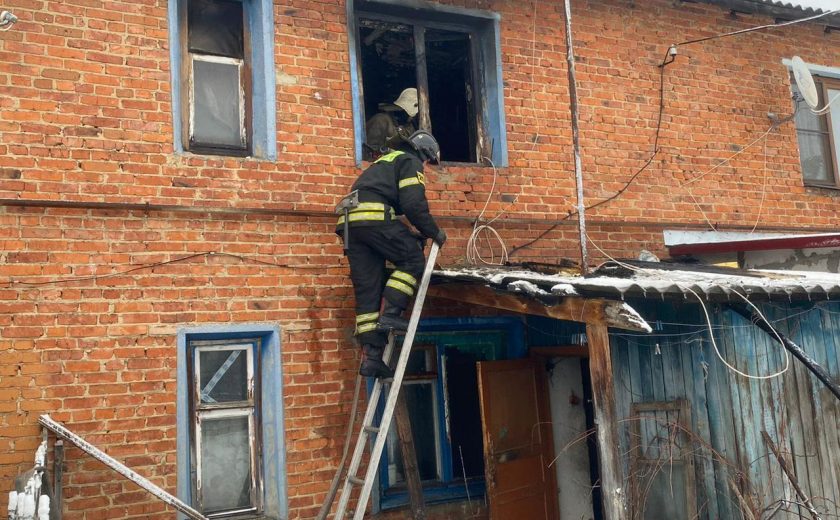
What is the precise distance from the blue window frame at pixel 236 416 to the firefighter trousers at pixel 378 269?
32.3 inches

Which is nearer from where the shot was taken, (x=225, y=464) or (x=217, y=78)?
(x=225, y=464)

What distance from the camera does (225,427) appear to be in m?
5.75

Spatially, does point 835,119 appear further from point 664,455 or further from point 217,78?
point 217,78

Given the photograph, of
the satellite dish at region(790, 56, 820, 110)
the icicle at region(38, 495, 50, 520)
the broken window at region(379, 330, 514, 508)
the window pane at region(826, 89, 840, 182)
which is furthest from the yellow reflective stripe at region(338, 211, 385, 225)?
the window pane at region(826, 89, 840, 182)

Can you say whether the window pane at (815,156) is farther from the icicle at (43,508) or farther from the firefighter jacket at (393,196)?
the icicle at (43,508)

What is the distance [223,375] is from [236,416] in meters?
0.34

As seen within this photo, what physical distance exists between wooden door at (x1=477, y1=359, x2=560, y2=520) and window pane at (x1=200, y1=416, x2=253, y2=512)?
1969mm

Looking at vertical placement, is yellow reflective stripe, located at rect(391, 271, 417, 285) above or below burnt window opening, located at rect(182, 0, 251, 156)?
below

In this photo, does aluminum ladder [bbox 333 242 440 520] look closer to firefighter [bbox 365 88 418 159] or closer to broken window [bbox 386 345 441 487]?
broken window [bbox 386 345 441 487]

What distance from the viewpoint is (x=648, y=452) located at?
5.86 meters

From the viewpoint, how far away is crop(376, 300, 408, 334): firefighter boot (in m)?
5.40

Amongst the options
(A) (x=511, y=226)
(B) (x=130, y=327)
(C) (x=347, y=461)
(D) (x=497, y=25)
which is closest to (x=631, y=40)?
(D) (x=497, y=25)

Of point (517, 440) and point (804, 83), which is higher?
point (804, 83)

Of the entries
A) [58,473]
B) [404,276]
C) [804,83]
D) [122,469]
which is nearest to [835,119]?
[804,83]
